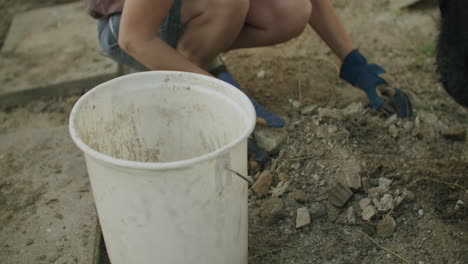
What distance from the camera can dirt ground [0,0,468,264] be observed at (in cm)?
185

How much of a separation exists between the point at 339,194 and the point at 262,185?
296 millimetres

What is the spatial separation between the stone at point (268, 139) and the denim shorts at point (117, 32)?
51 centimetres

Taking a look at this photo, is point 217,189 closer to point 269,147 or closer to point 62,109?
point 269,147

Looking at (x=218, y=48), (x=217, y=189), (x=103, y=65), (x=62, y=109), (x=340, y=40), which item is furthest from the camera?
(x=103, y=65)

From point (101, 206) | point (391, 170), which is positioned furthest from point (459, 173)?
point (101, 206)

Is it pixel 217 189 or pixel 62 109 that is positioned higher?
pixel 217 189

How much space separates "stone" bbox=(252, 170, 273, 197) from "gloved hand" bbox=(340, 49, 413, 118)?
63cm

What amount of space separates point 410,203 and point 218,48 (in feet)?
3.18

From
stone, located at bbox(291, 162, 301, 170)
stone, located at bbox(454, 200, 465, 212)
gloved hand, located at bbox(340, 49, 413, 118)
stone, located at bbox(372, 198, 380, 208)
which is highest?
gloved hand, located at bbox(340, 49, 413, 118)

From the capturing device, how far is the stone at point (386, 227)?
187cm

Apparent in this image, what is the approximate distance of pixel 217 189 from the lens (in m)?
1.37

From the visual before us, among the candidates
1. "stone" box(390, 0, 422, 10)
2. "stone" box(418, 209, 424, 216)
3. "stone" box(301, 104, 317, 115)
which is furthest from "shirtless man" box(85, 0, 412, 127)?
"stone" box(390, 0, 422, 10)

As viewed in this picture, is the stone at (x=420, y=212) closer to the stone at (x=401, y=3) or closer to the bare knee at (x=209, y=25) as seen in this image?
the bare knee at (x=209, y=25)

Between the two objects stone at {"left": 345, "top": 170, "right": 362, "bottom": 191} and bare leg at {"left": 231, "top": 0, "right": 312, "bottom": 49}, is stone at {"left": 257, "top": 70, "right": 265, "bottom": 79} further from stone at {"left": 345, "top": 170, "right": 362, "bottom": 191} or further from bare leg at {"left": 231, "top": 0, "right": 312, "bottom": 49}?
stone at {"left": 345, "top": 170, "right": 362, "bottom": 191}
